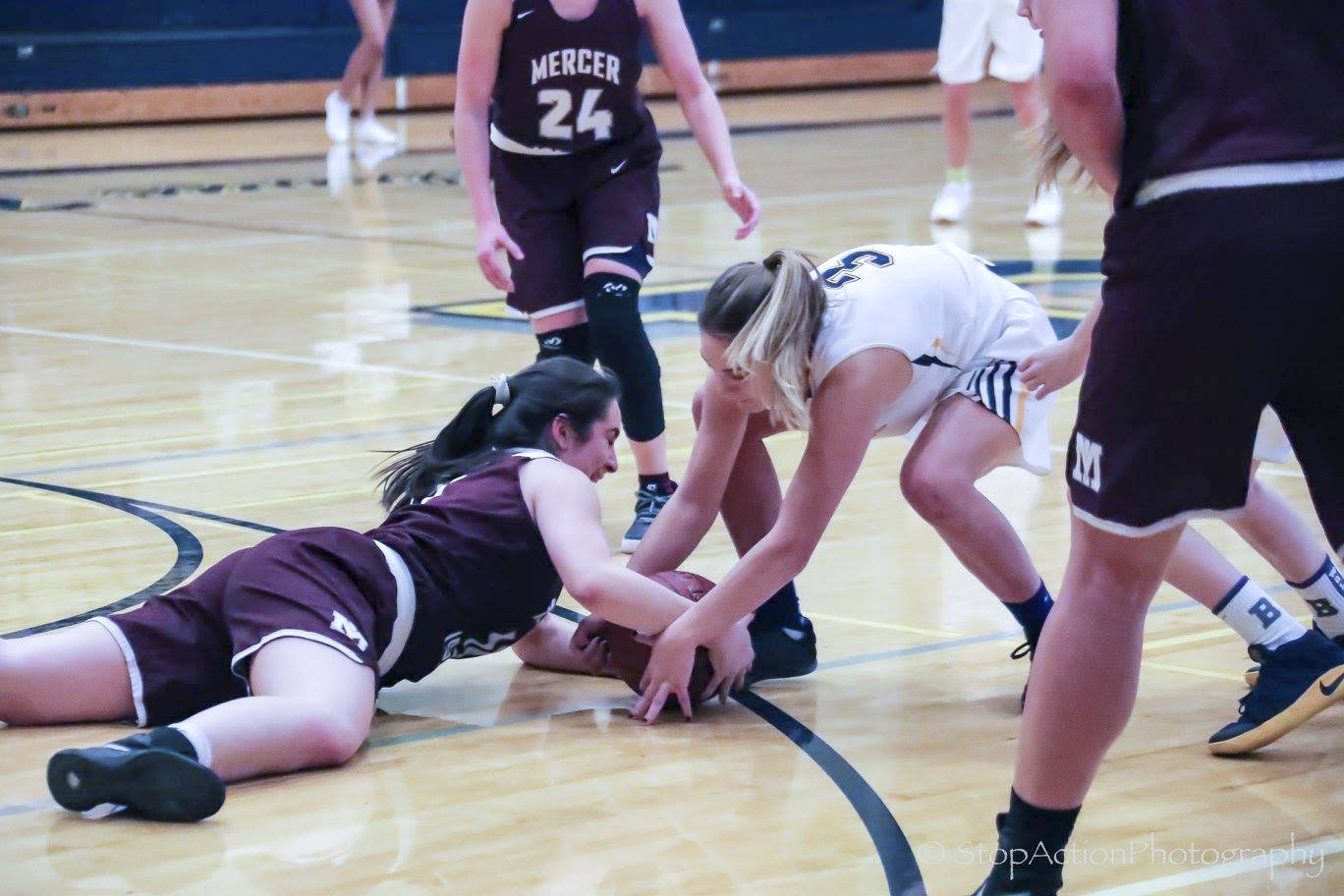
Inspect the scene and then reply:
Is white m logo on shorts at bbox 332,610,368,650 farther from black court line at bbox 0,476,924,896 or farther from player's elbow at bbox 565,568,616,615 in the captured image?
player's elbow at bbox 565,568,616,615

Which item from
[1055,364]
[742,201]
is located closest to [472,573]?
[1055,364]

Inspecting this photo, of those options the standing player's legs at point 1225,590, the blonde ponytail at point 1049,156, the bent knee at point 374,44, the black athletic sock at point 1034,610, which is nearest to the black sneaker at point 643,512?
the black athletic sock at point 1034,610

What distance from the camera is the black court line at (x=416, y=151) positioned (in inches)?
507

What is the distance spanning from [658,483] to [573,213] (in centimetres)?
68

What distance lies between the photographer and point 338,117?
573 inches

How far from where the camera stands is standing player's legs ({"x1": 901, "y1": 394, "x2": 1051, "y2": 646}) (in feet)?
10.9

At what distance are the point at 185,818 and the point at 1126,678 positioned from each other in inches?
50.2

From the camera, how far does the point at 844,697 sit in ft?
11.1

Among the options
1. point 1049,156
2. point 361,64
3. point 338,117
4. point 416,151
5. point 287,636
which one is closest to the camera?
point 1049,156

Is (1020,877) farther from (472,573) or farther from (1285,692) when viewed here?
(472,573)

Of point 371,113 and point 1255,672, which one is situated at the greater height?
point 1255,672

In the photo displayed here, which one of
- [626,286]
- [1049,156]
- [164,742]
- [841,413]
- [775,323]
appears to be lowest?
[164,742]

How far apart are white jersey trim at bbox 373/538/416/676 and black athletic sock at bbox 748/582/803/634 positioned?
2.02 ft

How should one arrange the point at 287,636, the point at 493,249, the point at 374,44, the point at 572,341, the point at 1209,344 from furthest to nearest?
the point at 374,44 → the point at 572,341 → the point at 493,249 → the point at 287,636 → the point at 1209,344
